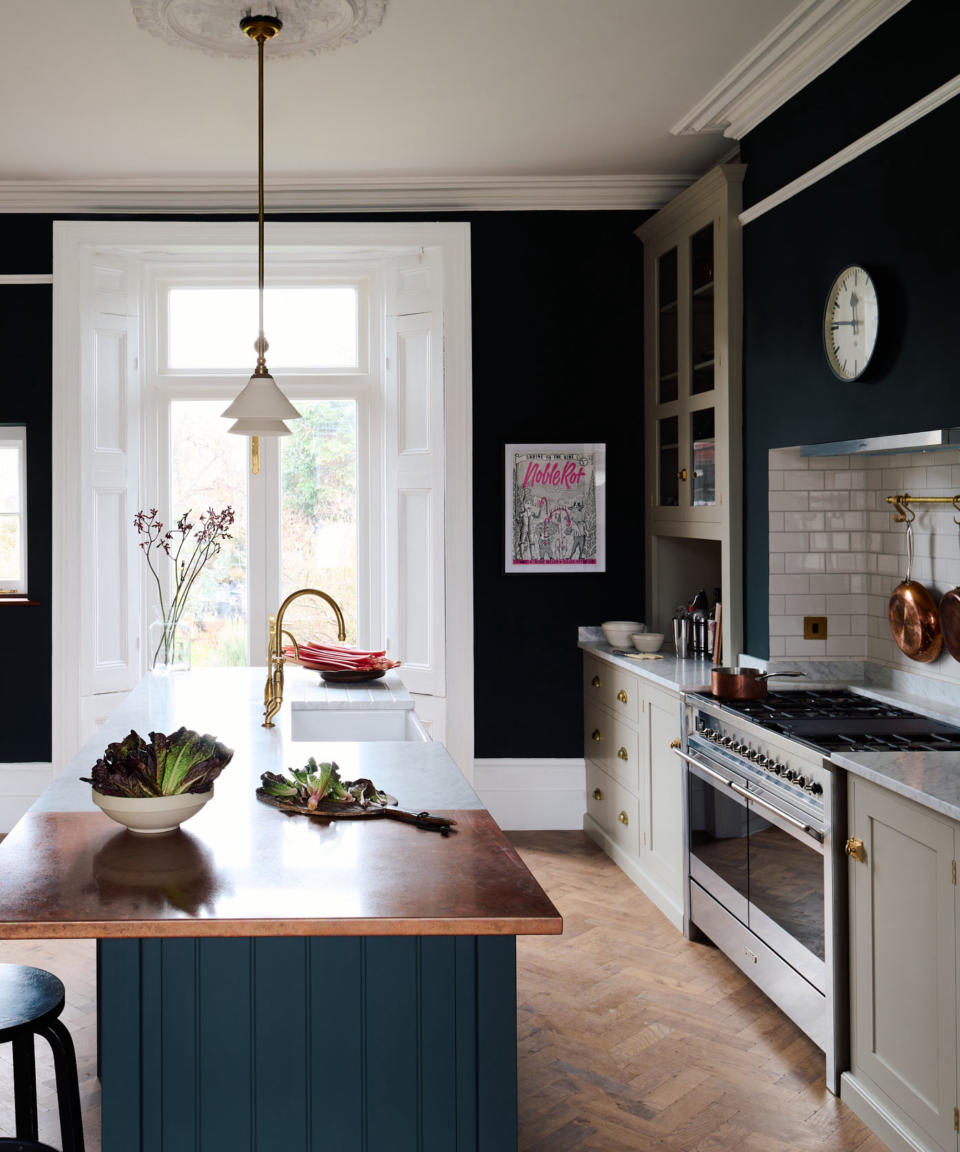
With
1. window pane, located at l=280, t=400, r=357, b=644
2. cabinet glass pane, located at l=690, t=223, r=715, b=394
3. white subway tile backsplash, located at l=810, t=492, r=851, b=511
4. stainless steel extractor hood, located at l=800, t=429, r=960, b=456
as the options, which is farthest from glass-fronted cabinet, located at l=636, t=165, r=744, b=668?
window pane, located at l=280, t=400, r=357, b=644

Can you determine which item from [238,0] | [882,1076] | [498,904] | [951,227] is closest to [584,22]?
[238,0]

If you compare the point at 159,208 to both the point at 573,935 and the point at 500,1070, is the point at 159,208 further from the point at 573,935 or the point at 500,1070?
the point at 500,1070

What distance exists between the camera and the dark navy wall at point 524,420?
532 centimetres

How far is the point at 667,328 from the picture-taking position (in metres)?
5.18

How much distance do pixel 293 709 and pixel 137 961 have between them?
172 centimetres

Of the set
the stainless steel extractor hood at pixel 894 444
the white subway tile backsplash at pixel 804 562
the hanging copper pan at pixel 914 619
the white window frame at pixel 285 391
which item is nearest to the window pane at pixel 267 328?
the white window frame at pixel 285 391

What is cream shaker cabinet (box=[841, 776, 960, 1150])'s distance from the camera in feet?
7.73

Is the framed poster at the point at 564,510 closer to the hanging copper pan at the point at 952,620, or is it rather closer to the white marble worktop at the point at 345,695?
the white marble worktop at the point at 345,695

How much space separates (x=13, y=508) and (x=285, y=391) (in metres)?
1.46

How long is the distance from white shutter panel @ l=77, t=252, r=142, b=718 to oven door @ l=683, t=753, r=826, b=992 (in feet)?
9.84

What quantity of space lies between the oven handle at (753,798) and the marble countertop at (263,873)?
100cm

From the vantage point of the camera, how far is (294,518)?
578cm

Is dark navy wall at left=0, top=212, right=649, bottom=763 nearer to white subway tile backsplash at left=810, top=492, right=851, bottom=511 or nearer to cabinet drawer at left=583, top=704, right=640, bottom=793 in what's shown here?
cabinet drawer at left=583, top=704, right=640, bottom=793

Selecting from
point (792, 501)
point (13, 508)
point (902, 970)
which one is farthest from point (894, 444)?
point (13, 508)
